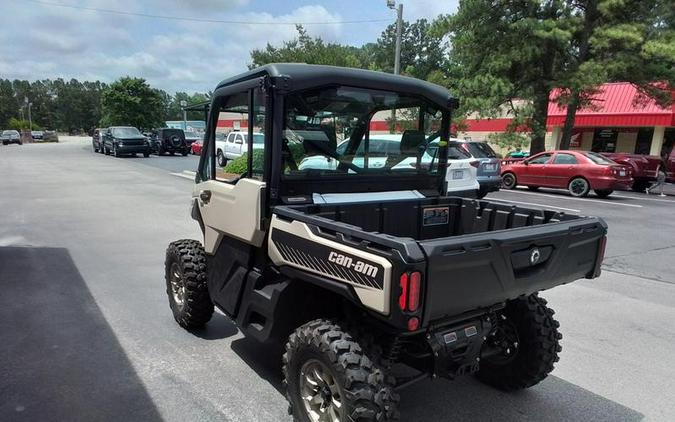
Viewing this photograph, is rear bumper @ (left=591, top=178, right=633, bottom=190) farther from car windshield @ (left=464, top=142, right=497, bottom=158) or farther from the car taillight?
the car taillight

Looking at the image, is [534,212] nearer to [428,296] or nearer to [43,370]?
[428,296]

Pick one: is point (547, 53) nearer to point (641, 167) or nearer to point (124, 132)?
point (641, 167)

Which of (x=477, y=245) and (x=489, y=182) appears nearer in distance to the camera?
(x=477, y=245)

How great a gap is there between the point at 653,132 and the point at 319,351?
29.8m

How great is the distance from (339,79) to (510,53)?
2002 cm

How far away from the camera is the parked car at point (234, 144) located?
3.18 m

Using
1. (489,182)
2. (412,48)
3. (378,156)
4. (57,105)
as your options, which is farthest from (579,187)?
(57,105)

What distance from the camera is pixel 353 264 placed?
7.98ft

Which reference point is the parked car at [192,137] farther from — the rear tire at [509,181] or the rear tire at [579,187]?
the rear tire at [579,187]

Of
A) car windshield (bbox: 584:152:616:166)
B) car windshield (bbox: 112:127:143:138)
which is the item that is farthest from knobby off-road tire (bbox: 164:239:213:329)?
car windshield (bbox: 112:127:143:138)

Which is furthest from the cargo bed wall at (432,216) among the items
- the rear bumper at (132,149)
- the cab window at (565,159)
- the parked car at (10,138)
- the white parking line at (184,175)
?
the parked car at (10,138)

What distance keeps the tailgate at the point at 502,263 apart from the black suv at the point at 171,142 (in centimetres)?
3056

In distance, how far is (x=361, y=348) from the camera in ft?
8.57

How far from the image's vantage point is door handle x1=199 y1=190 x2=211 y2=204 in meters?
3.90
